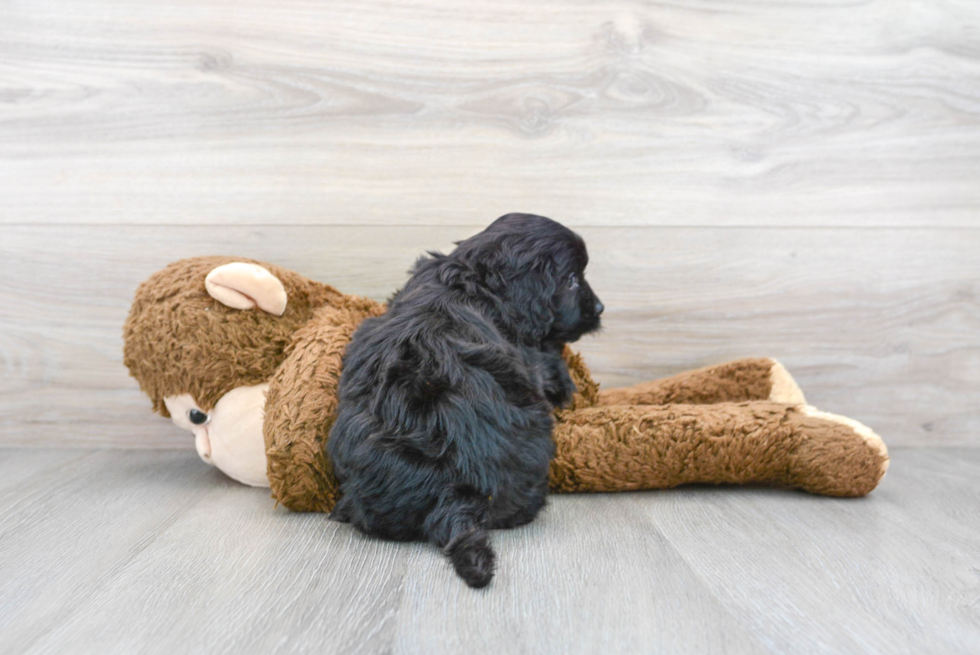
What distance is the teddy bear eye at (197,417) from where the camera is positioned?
4.48ft

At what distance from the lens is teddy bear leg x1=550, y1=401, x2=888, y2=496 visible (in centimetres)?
127

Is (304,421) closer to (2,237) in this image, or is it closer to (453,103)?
(453,103)

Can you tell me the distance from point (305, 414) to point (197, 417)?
12.4 inches

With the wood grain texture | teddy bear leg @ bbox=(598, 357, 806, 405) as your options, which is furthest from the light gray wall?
teddy bear leg @ bbox=(598, 357, 806, 405)

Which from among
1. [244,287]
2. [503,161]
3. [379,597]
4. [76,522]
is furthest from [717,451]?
[76,522]

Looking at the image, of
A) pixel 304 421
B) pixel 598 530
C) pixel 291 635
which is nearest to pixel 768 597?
pixel 598 530

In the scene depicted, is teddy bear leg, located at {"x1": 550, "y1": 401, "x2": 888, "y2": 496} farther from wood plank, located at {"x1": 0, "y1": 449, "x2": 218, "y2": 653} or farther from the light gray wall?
wood plank, located at {"x1": 0, "y1": 449, "x2": 218, "y2": 653}

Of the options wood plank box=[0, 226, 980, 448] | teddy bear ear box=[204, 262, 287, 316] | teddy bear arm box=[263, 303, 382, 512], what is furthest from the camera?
wood plank box=[0, 226, 980, 448]

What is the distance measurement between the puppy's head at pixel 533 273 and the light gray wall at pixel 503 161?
0.44 m

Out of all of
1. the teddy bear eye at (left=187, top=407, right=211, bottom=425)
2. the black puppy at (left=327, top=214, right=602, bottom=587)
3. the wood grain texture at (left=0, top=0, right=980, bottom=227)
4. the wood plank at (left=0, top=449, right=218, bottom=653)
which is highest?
the wood grain texture at (left=0, top=0, right=980, bottom=227)

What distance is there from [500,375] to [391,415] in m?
0.19

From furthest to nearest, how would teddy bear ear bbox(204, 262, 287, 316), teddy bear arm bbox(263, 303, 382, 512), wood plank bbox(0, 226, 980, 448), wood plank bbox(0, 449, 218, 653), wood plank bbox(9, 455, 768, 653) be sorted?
wood plank bbox(0, 226, 980, 448), teddy bear ear bbox(204, 262, 287, 316), teddy bear arm bbox(263, 303, 382, 512), wood plank bbox(0, 449, 218, 653), wood plank bbox(9, 455, 768, 653)

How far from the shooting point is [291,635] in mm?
778

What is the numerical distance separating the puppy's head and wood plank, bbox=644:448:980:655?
1.28 feet
